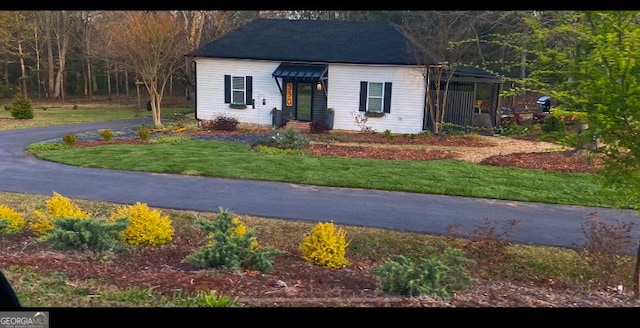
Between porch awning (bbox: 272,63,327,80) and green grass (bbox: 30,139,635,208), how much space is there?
19.6 feet

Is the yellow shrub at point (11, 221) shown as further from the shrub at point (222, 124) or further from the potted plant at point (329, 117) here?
the potted plant at point (329, 117)

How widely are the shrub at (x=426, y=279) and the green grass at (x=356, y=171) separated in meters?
5.28

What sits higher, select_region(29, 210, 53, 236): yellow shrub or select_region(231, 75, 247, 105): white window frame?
select_region(231, 75, 247, 105): white window frame

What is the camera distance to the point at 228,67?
20562 mm

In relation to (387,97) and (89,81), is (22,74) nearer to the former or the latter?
(89,81)

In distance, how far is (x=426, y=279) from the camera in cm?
404

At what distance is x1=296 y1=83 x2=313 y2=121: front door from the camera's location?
66.9ft

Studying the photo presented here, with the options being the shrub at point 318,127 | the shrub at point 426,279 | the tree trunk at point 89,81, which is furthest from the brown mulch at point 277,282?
the tree trunk at point 89,81

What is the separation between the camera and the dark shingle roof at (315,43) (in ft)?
64.1

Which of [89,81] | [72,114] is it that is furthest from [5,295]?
[89,81]

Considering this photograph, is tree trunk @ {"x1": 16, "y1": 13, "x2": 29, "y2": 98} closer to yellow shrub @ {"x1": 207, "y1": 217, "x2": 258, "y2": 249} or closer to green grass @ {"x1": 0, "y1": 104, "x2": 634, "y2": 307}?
green grass @ {"x1": 0, "y1": 104, "x2": 634, "y2": 307}

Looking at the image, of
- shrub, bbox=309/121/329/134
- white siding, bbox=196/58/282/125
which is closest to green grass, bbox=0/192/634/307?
shrub, bbox=309/121/329/134

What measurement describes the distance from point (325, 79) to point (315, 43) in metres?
2.39

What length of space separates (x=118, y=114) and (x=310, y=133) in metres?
14.8
